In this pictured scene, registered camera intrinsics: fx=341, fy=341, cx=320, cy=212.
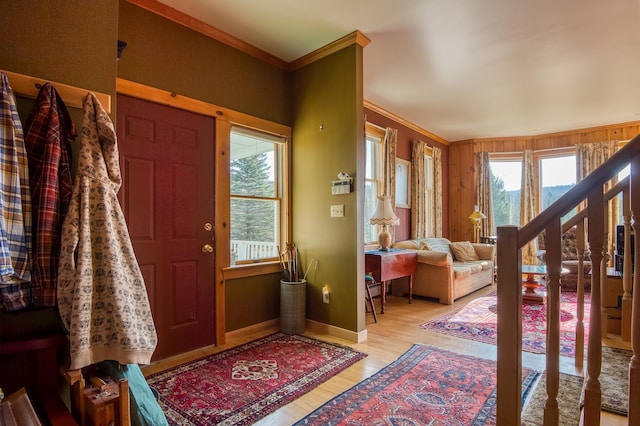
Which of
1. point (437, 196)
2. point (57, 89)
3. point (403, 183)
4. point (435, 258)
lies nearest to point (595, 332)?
point (57, 89)

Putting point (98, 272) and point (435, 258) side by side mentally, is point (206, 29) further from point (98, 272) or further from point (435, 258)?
point (435, 258)

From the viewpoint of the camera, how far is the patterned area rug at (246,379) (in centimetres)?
197

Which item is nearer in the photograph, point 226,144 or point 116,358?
point 116,358

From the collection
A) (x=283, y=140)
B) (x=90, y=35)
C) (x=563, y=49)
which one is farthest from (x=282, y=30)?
(x=563, y=49)

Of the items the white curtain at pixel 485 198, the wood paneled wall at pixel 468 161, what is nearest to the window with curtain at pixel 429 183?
the wood paneled wall at pixel 468 161

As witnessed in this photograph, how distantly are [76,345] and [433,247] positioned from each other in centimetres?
481

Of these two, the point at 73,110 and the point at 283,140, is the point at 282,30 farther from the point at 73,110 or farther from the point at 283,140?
the point at 73,110

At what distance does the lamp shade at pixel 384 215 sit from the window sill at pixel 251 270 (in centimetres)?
137

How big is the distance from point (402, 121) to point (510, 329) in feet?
16.1

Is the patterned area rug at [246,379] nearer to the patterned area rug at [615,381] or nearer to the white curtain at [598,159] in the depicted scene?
the patterned area rug at [615,381]

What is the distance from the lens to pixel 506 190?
22.7 feet

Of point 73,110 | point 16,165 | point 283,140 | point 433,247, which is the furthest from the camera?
point 433,247

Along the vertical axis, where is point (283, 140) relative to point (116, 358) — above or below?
above

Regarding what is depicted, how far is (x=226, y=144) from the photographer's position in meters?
3.10
